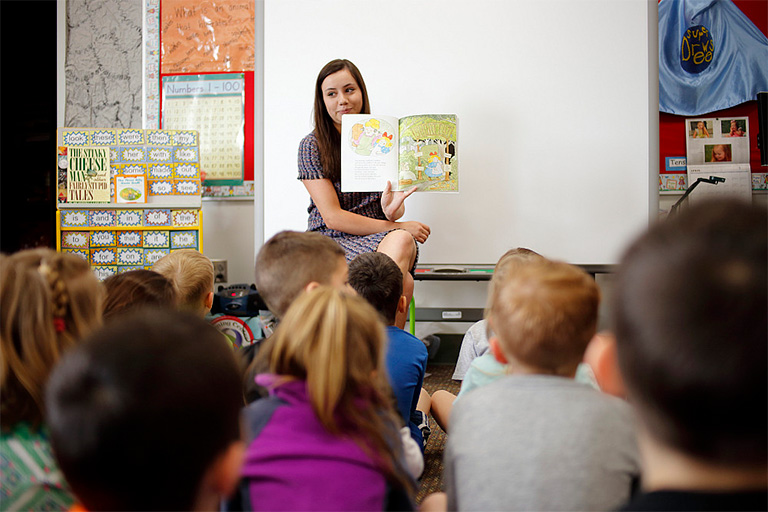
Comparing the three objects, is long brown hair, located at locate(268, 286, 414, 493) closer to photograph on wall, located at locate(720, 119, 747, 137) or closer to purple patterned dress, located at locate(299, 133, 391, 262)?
purple patterned dress, located at locate(299, 133, 391, 262)

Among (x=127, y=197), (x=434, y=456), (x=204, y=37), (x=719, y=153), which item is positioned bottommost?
(x=434, y=456)

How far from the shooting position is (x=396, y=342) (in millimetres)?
1278

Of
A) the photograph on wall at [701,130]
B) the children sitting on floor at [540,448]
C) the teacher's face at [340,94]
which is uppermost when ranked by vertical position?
the photograph on wall at [701,130]

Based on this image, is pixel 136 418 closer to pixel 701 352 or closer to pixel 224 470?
pixel 224 470

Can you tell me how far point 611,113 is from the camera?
2.59 meters

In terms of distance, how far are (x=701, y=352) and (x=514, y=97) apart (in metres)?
2.38

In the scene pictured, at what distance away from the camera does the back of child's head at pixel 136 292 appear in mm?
1230

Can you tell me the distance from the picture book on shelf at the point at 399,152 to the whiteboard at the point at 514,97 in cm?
55

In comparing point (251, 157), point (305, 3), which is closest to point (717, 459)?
point (305, 3)

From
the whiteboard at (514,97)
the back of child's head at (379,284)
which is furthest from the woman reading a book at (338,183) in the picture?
the back of child's head at (379,284)

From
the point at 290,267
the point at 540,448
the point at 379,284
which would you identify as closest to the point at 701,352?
the point at 540,448

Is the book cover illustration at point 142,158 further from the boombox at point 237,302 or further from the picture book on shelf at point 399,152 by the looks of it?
the picture book on shelf at point 399,152

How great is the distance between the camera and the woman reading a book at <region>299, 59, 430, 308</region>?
2217 mm

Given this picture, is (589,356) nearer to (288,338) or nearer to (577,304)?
(577,304)
